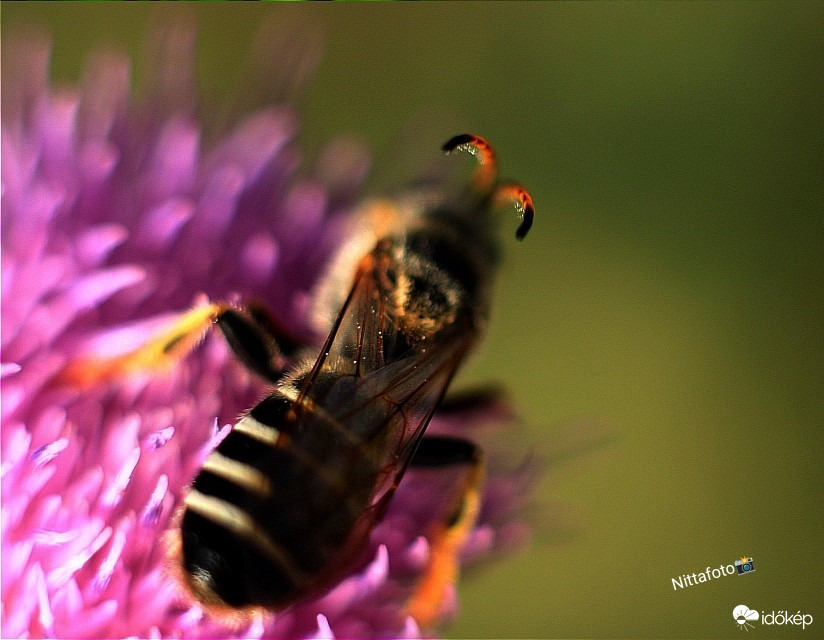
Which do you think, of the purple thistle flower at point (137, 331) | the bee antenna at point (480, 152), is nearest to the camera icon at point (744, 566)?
the purple thistle flower at point (137, 331)

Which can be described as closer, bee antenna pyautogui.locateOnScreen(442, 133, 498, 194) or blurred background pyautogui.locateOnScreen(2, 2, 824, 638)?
bee antenna pyautogui.locateOnScreen(442, 133, 498, 194)

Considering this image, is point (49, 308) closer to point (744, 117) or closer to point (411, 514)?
point (411, 514)

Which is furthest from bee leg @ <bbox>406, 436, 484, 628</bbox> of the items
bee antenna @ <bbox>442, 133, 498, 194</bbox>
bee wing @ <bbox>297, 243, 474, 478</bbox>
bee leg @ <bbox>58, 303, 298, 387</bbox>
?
bee antenna @ <bbox>442, 133, 498, 194</bbox>

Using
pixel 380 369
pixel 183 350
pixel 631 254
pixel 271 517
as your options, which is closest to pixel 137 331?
pixel 183 350

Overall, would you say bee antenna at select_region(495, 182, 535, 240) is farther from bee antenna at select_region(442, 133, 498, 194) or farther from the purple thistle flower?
the purple thistle flower

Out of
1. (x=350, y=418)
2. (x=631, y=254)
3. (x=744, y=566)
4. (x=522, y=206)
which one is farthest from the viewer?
(x=631, y=254)

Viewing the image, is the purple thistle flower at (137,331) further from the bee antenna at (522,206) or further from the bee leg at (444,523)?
the bee antenna at (522,206)

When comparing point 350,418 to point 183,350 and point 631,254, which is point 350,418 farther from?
point 631,254
